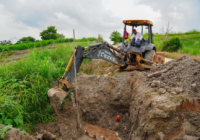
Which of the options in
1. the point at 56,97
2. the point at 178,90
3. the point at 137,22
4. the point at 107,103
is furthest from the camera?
the point at 137,22

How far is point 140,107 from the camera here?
364 centimetres

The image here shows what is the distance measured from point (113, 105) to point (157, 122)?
6.78 feet

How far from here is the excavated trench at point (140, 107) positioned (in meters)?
2.84

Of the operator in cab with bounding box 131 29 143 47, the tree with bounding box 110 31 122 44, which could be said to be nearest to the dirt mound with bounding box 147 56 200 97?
the operator in cab with bounding box 131 29 143 47

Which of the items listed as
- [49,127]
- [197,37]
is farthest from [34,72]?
[197,37]

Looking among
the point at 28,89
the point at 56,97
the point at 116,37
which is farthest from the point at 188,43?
the point at 28,89

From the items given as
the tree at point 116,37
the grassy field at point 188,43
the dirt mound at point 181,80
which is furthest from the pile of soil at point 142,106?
the tree at point 116,37

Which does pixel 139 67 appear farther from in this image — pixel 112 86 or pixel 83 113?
pixel 83 113

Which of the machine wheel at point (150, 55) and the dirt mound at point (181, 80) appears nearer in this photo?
the dirt mound at point (181, 80)

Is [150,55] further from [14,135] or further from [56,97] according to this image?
[14,135]

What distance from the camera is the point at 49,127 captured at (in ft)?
13.6

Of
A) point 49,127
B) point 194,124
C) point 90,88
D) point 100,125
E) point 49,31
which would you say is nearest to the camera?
point 194,124

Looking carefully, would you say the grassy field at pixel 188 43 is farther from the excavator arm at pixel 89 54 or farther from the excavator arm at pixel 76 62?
the excavator arm at pixel 89 54

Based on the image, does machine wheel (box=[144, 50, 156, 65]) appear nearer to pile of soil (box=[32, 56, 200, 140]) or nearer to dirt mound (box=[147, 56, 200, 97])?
pile of soil (box=[32, 56, 200, 140])
